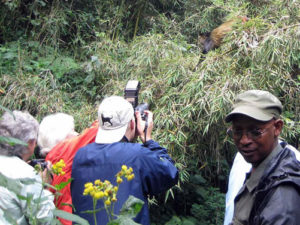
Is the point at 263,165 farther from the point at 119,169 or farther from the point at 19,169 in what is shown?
the point at 19,169

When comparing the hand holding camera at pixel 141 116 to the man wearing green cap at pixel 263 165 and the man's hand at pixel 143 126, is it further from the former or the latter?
the man wearing green cap at pixel 263 165

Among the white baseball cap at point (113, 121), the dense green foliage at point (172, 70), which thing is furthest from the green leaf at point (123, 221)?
the dense green foliage at point (172, 70)

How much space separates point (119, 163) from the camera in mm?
2088

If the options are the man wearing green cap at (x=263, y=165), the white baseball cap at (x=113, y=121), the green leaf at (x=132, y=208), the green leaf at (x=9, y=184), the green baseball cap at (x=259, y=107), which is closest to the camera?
the green leaf at (x=9, y=184)

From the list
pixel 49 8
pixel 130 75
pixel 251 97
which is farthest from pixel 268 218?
pixel 49 8

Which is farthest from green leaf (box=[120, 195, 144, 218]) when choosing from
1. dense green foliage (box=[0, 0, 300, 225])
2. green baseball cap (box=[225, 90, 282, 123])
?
dense green foliage (box=[0, 0, 300, 225])

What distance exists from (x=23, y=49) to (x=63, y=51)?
491 mm

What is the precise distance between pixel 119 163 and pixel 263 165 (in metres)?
0.71

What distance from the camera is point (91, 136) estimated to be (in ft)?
8.21

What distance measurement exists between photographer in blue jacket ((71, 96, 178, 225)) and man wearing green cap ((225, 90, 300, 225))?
19.5 inches

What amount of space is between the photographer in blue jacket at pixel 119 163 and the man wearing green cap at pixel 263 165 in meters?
0.50

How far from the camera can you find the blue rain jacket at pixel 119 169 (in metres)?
2.07

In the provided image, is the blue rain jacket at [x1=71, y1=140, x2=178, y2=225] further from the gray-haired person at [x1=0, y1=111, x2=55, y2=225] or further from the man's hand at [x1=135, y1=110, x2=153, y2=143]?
the gray-haired person at [x1=0, y1=111, x2=55, y2=225]

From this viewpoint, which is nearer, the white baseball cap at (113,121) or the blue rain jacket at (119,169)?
the blue rain jacket at (119,169)
